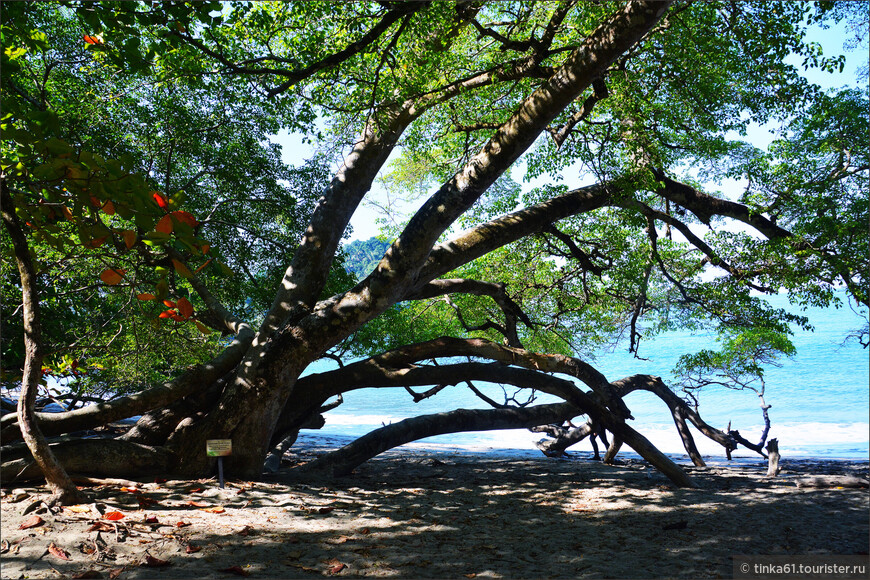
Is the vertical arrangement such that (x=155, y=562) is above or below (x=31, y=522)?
below

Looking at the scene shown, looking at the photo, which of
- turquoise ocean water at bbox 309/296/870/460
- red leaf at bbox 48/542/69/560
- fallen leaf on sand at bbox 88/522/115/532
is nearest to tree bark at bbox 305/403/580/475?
fallen leaf on sand at bbox 88/522/115/532

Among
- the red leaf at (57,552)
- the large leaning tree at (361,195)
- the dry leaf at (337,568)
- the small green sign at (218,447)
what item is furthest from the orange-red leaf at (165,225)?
the small green sign at (218,447)

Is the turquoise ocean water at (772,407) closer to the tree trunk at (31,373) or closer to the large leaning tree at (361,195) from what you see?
the large leaning tree at (361,195)

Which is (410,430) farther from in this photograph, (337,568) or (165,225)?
(165,225)

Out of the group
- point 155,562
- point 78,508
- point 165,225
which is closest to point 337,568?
point 155,562

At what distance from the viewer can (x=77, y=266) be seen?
21.4 ft

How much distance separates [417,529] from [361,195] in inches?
142

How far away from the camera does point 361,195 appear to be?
644 cm

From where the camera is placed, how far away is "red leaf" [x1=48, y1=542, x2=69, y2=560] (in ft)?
9.95

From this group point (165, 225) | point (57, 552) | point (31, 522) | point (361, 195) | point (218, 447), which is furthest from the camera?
point (361, 195)

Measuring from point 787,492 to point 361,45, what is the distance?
17.9 feet

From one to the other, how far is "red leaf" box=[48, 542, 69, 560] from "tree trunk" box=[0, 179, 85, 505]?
685 mm

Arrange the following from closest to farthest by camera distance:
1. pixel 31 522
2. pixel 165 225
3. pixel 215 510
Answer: pixel 165 225, pixel 31 522, pixel 215 510

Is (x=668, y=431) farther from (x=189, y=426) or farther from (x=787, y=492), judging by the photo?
(x=189, y=426)
